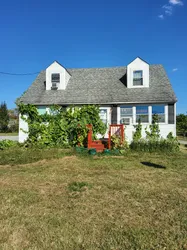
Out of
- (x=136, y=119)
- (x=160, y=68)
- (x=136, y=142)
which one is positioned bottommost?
(x=136, y=142)

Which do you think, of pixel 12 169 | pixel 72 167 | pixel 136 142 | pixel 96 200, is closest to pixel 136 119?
pixel 136 142

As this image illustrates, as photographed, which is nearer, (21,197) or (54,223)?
(54,223)

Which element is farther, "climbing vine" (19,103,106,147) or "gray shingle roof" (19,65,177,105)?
"gray shingle roof" (19,65,177,105)

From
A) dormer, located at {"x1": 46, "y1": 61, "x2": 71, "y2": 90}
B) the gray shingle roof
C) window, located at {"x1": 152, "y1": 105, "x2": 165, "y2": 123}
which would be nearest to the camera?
window, located at {"x1": 152, "y1": 105, "x2": 165, "y2": 123}

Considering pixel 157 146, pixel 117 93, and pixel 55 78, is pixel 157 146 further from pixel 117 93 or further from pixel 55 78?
pixel 55 78

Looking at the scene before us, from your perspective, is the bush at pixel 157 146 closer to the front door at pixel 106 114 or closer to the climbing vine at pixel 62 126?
the climbing vine at pixel 62 126

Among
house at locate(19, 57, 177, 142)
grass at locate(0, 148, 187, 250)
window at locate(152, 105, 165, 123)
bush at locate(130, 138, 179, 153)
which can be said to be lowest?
grass at locate(0, 148, 187, 250)

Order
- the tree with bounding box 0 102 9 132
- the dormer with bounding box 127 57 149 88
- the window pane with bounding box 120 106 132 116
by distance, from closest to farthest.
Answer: the window pane with bounding box 120 106 132 116 → the dormer with bounding box 127 57 149 88 → the tree with bounding box 0 102 9 132

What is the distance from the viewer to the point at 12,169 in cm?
668

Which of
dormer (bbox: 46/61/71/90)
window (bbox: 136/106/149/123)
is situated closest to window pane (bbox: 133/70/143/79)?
window (bbox: 136/106/149/123)

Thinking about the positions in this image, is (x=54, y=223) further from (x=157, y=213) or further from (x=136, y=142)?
(x=136, y=142)

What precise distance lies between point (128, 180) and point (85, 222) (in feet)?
8.30

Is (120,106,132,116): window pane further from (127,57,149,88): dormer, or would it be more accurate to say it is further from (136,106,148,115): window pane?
(127,57,149,88): dormer

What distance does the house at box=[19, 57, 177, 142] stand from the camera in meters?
12.5
